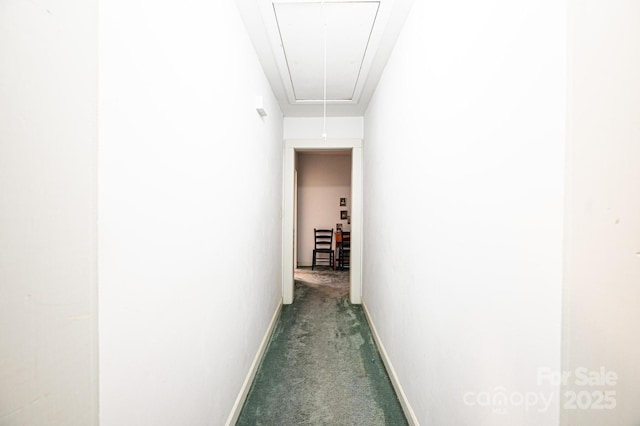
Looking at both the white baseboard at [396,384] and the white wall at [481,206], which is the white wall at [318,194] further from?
the white wall at [481,206]

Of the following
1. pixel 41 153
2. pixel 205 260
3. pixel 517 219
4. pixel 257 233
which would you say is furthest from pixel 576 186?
pixel 257 233

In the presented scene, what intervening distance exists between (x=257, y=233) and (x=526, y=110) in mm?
2008

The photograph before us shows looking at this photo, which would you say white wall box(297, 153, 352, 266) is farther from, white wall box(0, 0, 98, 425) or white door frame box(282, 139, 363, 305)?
white wall box(0, 0, 98, 425)

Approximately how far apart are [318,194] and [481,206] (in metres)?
5.68

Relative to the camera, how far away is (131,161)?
0.78 meters

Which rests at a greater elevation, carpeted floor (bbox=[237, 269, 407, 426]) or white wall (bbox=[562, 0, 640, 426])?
white wall (bbox=[562, 0, 640, 426])

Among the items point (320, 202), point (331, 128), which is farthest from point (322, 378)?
point (320, 202)

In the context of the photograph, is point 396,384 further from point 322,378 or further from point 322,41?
point 322,41

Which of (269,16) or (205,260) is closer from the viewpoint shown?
(205,260)

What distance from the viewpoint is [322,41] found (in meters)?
2.15

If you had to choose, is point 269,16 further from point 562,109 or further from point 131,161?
point 562,109

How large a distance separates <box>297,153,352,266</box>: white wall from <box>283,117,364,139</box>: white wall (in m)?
2.65

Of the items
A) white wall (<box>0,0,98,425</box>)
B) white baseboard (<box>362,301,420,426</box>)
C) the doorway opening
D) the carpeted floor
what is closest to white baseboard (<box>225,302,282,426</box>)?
the carpeted floor

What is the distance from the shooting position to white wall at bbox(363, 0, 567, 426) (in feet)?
2.25
